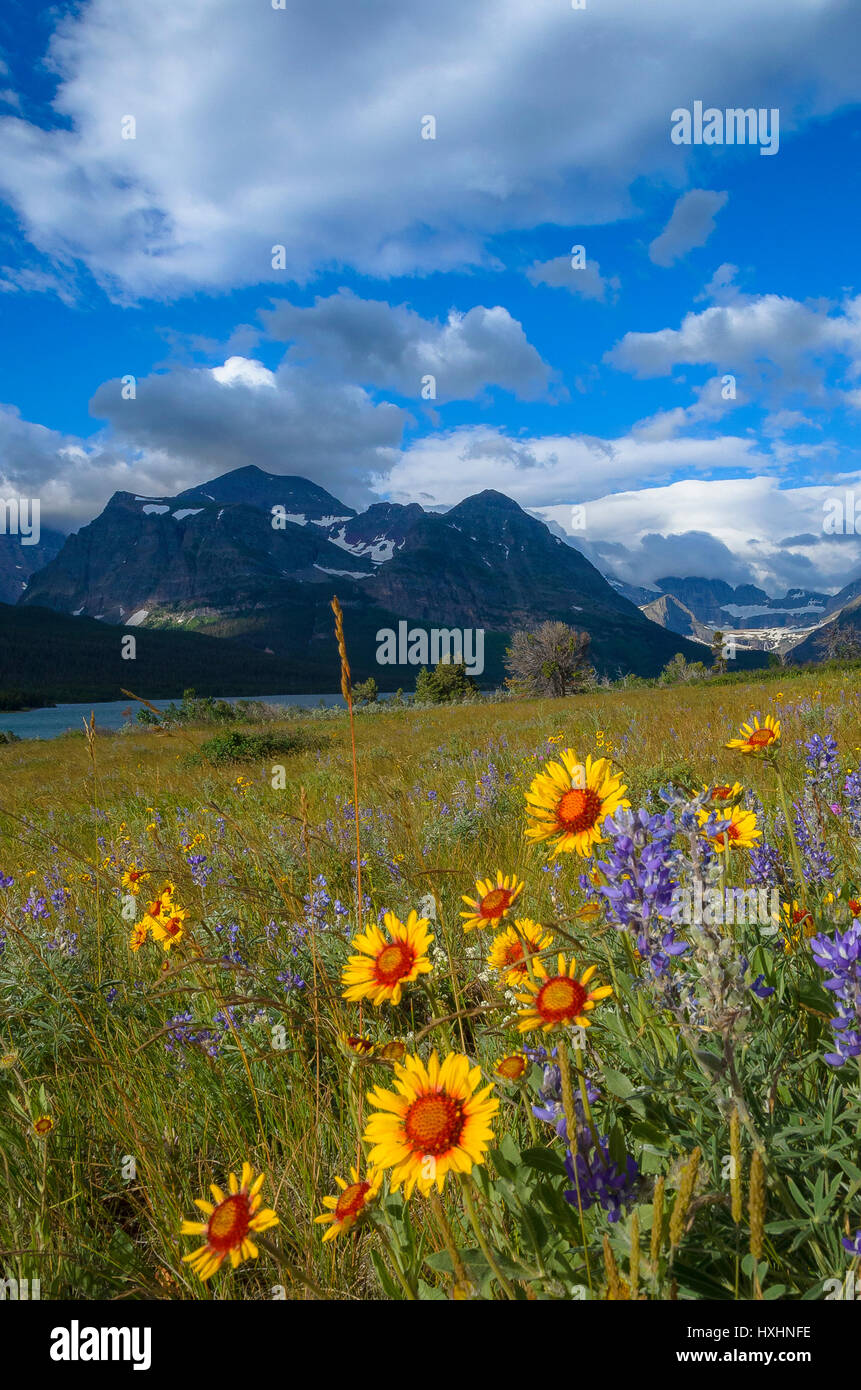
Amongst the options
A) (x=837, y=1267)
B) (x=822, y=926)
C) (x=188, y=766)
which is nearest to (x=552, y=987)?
(x=837, y=1267)

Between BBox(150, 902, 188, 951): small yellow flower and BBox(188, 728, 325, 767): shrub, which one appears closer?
BBox(150, 902, 188, 951): small yellow flower

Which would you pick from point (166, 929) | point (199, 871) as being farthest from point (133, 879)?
point (199, 871)

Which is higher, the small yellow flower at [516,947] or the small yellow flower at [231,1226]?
the small yellow flower at [516,947]

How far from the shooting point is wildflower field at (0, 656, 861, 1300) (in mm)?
1166

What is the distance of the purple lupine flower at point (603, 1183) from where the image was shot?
1207mm

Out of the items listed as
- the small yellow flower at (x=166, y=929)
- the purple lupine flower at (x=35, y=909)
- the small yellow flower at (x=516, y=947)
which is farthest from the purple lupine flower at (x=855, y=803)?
the purple lupine flower at (x=35, y=909)

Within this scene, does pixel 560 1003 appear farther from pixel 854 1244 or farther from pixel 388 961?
pixel 854 1244

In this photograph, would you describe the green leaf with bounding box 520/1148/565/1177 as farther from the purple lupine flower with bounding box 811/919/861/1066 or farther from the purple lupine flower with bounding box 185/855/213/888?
the purple lupine flower with bounding box 185/855/213/888

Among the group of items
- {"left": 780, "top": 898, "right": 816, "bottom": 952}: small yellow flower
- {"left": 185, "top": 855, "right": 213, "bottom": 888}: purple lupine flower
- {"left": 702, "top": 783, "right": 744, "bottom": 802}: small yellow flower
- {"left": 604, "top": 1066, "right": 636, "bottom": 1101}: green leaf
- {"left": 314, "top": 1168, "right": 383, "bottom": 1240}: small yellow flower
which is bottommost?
{"left": 185, "top": 855, "right": 213, "bottom": 888}: purple lupine flower

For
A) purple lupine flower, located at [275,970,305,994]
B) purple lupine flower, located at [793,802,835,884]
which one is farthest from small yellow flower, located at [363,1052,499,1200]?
purple lupine flower, located at [793,802,835,884]

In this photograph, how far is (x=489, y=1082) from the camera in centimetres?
182

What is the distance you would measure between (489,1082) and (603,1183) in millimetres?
653

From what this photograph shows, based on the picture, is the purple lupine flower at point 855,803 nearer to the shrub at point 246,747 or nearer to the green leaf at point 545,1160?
the green leaf at point 545,1160
